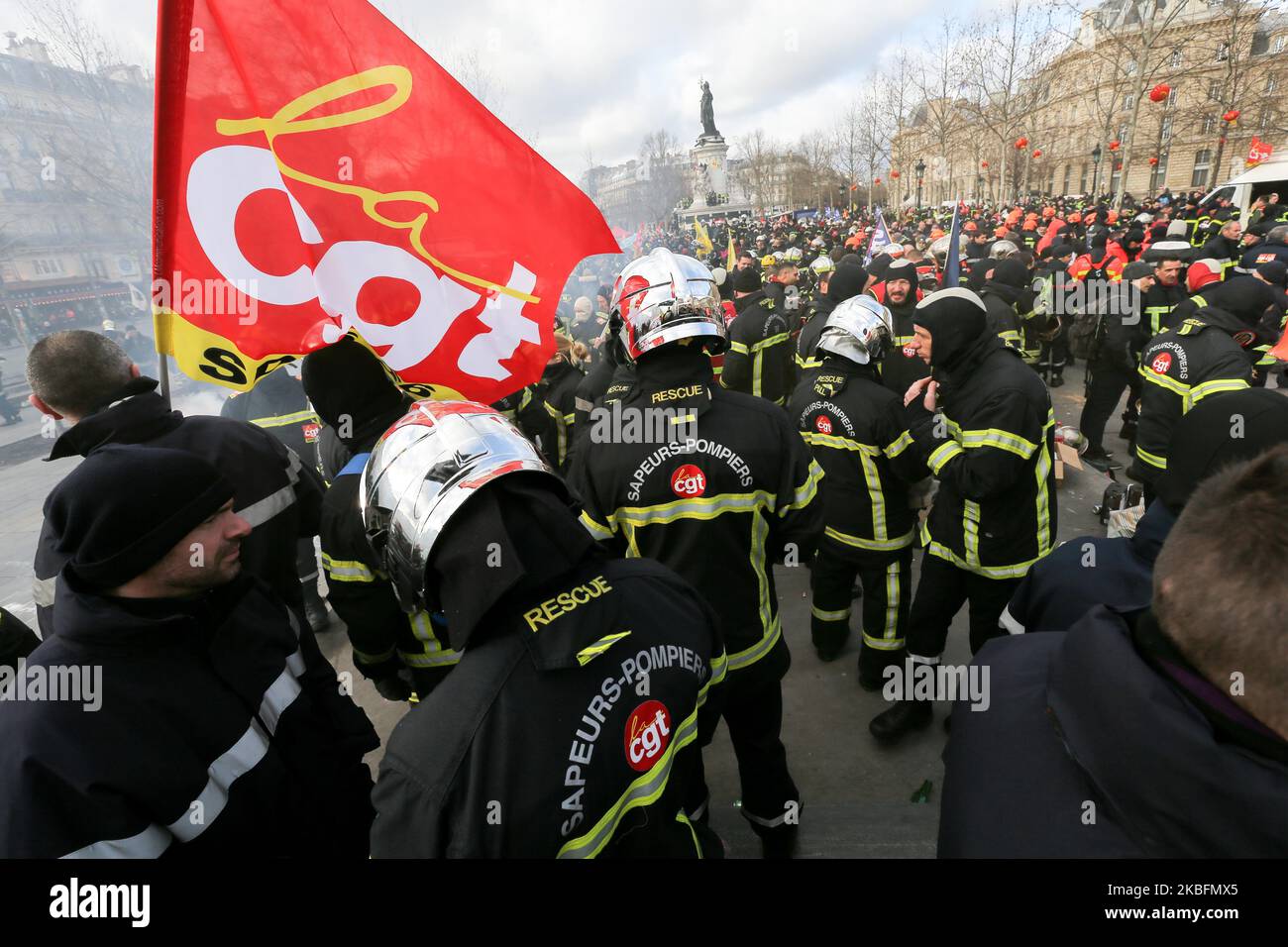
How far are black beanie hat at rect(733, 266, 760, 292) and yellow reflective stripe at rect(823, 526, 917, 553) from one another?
4.87 m

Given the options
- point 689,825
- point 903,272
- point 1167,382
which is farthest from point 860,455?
point 903,272

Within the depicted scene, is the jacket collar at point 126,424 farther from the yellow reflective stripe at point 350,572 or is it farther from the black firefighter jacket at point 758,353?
the black firefighter jacket at point 758,353

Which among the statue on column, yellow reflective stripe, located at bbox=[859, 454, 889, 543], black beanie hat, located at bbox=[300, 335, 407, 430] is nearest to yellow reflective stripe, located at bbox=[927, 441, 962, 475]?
yellow reflective stripe, located at bbox=[859, 454, 889, 543]

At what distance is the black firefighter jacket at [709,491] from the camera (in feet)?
8.30

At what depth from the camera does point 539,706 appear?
1.27 meters

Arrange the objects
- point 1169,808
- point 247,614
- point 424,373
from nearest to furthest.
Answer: point 1169,808
point 247,614
point 424,373

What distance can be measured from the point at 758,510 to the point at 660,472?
453 mm

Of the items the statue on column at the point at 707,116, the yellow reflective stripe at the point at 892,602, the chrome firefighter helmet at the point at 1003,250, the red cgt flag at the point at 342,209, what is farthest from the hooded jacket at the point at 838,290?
the statue on column at the point at 707,116

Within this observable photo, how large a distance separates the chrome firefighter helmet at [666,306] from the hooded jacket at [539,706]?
1.35 meters

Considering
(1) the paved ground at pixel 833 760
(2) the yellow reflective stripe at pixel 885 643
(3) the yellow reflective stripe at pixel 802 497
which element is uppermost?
(3) the yellow reflective stripe at pixel 802 497

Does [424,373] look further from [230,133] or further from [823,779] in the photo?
[823,779]

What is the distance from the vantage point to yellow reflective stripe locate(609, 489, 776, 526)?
8.34ft

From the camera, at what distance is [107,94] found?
48.8 ft
